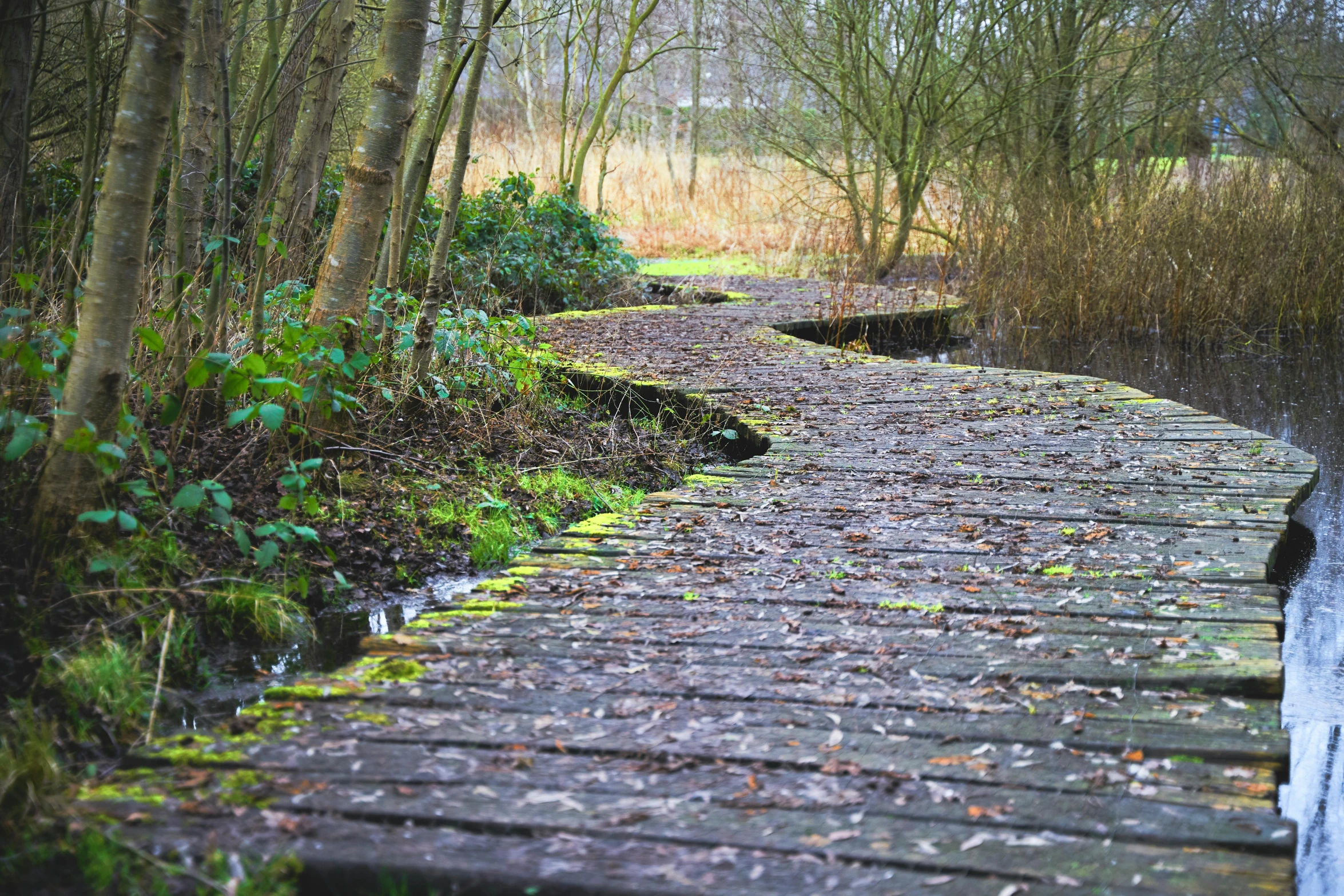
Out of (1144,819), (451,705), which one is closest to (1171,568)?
(1144,819)

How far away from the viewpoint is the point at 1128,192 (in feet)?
30.3

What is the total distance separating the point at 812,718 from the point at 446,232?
10.4ft

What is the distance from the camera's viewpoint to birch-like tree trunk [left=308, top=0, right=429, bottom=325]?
12.2 feet

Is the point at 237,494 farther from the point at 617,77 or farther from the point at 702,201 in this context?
the point at 702,201

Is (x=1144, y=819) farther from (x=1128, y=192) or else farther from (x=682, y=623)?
(x=1128, y=192)

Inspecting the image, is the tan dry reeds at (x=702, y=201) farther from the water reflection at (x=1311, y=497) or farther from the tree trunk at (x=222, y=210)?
the tree trunk at (x=222, y=210)

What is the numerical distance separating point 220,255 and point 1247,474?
Result: 395 cm

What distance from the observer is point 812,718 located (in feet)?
7.13

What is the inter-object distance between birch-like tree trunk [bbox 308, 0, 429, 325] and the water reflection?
3.31 m

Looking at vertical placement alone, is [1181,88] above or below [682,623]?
above

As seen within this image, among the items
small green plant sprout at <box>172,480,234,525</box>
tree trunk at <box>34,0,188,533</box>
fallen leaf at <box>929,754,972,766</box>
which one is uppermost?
tree trunk at <box>34,0,188,533</box>

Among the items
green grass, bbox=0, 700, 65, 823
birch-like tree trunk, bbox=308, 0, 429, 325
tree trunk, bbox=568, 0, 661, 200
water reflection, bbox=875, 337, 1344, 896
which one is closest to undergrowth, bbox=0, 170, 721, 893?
green grass, bbox=0, 700, 65, 823

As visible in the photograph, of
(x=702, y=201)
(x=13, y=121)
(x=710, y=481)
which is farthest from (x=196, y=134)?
(x=702, y=201)

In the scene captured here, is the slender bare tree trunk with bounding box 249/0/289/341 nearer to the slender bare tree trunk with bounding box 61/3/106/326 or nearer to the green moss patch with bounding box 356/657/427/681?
the slender bare tree trunk with bounding box 61/3/106/326
